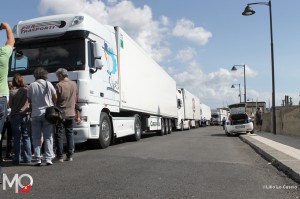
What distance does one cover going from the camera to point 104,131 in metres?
11.5

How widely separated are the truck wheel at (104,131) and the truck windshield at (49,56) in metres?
1.90

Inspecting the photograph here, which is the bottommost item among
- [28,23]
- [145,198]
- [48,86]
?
[145,198]

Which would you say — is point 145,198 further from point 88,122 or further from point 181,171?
point 88,122

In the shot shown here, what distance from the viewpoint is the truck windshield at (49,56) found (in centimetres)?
1017

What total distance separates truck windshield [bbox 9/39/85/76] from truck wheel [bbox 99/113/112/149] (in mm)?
1898

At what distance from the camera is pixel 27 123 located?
8031mm

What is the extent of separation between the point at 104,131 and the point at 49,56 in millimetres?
2670

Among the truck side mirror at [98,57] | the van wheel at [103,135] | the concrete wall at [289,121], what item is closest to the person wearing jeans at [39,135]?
the truck side mirror at [98,57]

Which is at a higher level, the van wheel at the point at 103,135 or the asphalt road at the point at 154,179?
the van wheel at the point at 103,135

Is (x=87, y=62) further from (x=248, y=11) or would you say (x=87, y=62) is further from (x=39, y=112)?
(x=248, y=11)

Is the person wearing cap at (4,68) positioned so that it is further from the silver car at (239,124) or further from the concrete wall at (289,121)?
the silver car at (239,124)

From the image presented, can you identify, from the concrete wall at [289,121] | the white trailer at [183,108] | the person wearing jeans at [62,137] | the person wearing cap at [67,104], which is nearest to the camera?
the person wearing jeans at [62,137]

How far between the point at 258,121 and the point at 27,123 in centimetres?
2274

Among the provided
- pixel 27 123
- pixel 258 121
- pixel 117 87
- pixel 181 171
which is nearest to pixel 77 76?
pixel 27 123
